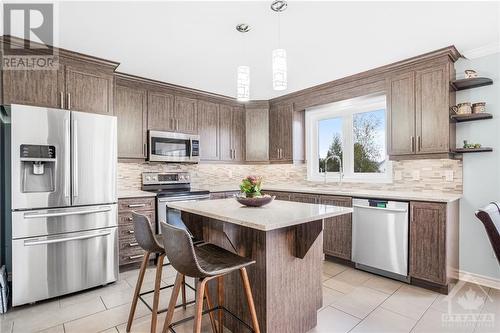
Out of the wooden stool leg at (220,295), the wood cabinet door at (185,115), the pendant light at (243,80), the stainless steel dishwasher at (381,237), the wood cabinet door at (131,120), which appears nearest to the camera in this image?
the wooden stool leg at (220,295)

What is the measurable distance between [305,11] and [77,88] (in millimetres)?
2350

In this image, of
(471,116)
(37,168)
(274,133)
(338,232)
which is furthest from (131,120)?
(471,116)

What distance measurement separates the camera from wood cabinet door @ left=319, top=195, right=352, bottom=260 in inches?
131

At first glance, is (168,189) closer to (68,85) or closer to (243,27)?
(68,85)

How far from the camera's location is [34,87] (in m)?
2.59

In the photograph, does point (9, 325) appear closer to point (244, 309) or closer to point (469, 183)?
point (244, 309)

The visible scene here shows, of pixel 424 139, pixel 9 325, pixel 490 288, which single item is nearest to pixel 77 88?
pixel 9 325

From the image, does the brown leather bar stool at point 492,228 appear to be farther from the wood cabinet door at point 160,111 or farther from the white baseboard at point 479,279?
the wood cabinet door at point 160,111

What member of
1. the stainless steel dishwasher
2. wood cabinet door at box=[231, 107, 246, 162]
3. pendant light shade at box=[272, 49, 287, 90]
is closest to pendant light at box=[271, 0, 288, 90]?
pendant light shade at box=[272, 49, 287, 90]

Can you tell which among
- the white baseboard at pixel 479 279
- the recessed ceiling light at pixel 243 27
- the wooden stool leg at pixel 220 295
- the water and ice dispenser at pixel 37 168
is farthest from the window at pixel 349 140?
the water and ice dispenser at pixel 37 168

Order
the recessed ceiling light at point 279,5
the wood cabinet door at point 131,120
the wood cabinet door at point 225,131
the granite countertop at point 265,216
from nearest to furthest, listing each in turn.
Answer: the granite countertop at point 265,216
the recessed ceiling light at point 279,5
the wood cabinet door at point 131,120
the wood cabinet door at point 225,131

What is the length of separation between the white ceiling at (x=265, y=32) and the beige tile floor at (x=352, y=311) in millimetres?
2468

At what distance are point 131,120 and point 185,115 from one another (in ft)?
2.72

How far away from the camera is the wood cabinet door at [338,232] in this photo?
3.33 metres
